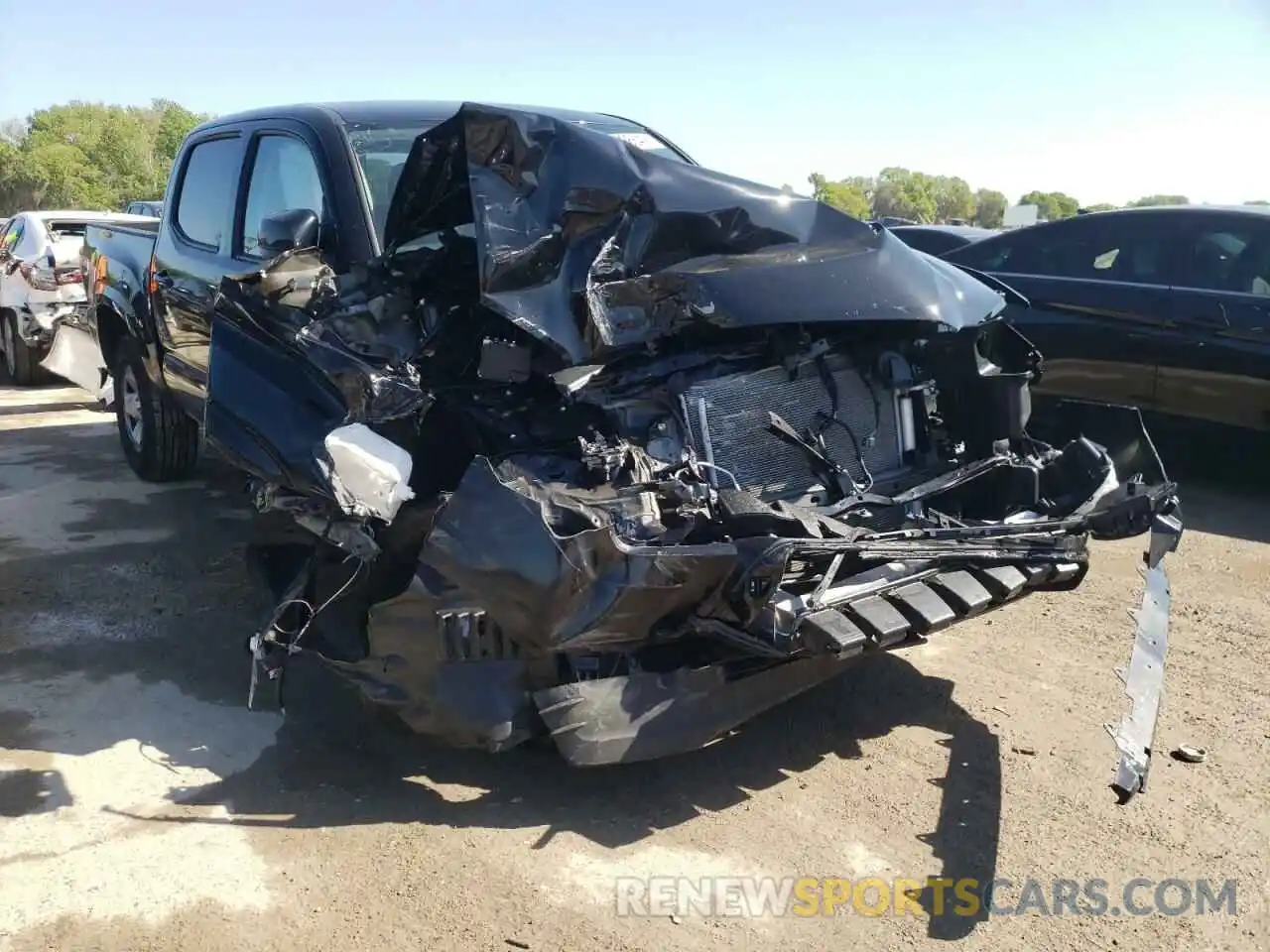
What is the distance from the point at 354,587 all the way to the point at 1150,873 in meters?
2.54

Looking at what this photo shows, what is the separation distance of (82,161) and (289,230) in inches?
2153

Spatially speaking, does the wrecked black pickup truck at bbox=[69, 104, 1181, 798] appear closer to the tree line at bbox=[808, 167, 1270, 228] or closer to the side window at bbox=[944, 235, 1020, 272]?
the side window at bbox=[944, 235, 1020, 272]

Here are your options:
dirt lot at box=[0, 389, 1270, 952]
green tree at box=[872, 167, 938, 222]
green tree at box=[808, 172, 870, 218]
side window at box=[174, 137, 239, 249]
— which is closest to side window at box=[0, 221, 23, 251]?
side window at box=[174, 137, 239, 249]

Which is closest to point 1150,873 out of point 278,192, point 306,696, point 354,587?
point 354,587

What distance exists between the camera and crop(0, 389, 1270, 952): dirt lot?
2730 mm

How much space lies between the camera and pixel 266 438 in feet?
11.8

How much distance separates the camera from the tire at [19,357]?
10508mm

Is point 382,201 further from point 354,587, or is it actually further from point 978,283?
point 978,283

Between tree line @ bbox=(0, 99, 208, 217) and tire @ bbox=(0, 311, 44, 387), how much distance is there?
38.4 metres

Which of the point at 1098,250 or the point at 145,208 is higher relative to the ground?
the point at 1098,250

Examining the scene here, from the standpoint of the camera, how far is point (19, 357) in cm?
1066

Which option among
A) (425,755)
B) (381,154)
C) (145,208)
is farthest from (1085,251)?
(145,208)

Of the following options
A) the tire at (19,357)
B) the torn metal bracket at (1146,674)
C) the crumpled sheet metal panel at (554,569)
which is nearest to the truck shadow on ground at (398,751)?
the torn metal bracket at (1146,674)

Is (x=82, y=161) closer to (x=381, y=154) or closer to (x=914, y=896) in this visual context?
(x=381, y=154)
